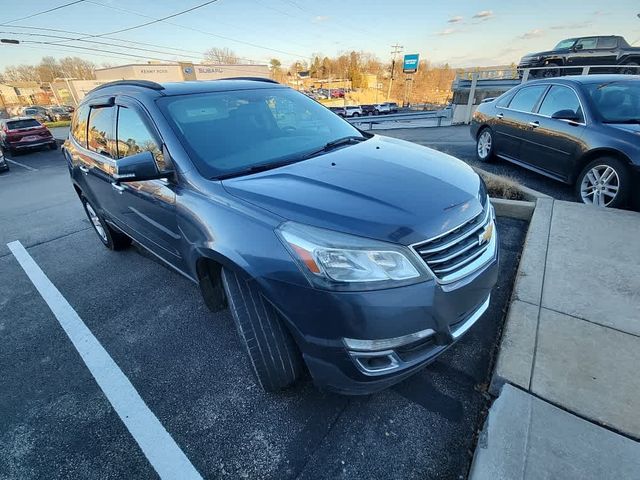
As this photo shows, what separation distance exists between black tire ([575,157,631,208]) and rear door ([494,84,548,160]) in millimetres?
1205

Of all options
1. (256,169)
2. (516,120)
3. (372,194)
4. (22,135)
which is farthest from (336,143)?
(22,135)

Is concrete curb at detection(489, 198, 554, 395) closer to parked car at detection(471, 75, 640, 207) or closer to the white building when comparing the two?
parked car at detection(471, 75, 640, 207)

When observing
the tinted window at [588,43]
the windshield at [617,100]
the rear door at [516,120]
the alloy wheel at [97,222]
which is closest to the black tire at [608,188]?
the windshield at [617,100]

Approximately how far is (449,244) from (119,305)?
119 inches

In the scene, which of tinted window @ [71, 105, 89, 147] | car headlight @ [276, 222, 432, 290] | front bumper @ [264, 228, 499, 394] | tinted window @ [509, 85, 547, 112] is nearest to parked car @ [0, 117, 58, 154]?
tinted window @ [71, 105, 89, 147]

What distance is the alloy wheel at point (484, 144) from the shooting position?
19.7 feet

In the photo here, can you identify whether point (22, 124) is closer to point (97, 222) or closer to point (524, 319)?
point (97, 222)

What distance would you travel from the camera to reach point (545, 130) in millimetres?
4516

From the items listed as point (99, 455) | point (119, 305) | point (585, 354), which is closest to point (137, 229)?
point (119, 305)

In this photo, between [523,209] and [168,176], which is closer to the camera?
[168,176]

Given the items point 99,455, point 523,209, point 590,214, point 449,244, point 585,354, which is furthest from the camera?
point 523,209

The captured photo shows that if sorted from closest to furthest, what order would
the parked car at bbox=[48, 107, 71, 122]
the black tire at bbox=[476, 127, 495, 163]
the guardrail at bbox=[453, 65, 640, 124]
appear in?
the black tire at bbox=[476, 127, 495, 163]
the guardrail at bbox=[453, 65, 640, 124]
the parked car at bbox=[48, 107, 71, 122]

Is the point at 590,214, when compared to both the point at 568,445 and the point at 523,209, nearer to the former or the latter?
the point at 523,209

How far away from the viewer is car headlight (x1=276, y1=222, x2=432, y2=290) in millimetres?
1472
